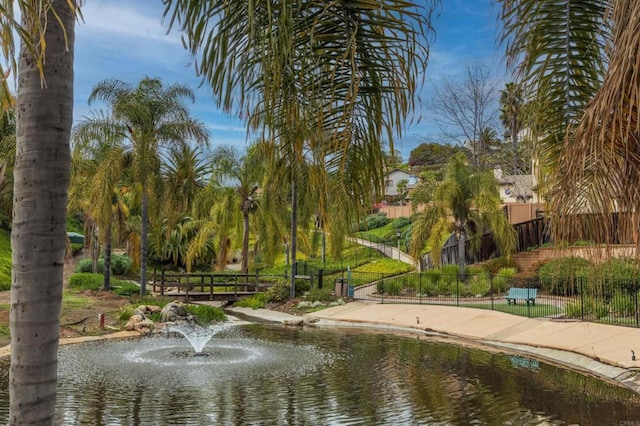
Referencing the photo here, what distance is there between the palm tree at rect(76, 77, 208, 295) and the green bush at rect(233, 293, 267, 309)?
4640 millimetres

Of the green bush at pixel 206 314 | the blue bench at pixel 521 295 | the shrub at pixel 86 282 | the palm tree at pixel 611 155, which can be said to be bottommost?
the green bush at pixel 206 314

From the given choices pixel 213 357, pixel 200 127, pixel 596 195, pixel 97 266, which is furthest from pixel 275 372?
pixel 97 266

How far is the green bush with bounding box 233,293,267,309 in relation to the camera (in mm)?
27856

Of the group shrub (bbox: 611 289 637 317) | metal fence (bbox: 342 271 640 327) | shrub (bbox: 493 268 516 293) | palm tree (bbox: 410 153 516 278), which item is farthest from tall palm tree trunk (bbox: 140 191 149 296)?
shrub (bbox: 611 289 637 317)

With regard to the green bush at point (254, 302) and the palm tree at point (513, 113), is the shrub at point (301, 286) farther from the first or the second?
the palm tree at point (513, 113)

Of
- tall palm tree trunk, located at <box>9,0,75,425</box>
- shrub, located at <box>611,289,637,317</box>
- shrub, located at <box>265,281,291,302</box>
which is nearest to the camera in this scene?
tall palm tree trunk, located at <box>9,0,75,425</box>

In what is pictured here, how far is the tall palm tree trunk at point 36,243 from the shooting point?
3.09 meters

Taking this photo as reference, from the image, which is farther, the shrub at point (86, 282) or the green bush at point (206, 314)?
the shrub at point (86, 282)

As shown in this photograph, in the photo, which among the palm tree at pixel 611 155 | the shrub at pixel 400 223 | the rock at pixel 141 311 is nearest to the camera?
the palm tree at pixel 611 155

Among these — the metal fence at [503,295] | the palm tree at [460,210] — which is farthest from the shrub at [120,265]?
the palm tree at [460,210]

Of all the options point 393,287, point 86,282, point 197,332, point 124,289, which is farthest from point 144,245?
point 393,287

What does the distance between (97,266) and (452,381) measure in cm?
3116

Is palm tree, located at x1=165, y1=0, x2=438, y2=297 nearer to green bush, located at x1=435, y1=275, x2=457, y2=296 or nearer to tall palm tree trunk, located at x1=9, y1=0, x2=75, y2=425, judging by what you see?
tall palm tree trunk, located at x1=9, y1=0, x2=75, y2=425

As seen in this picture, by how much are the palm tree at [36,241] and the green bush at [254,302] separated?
24.9 metres
